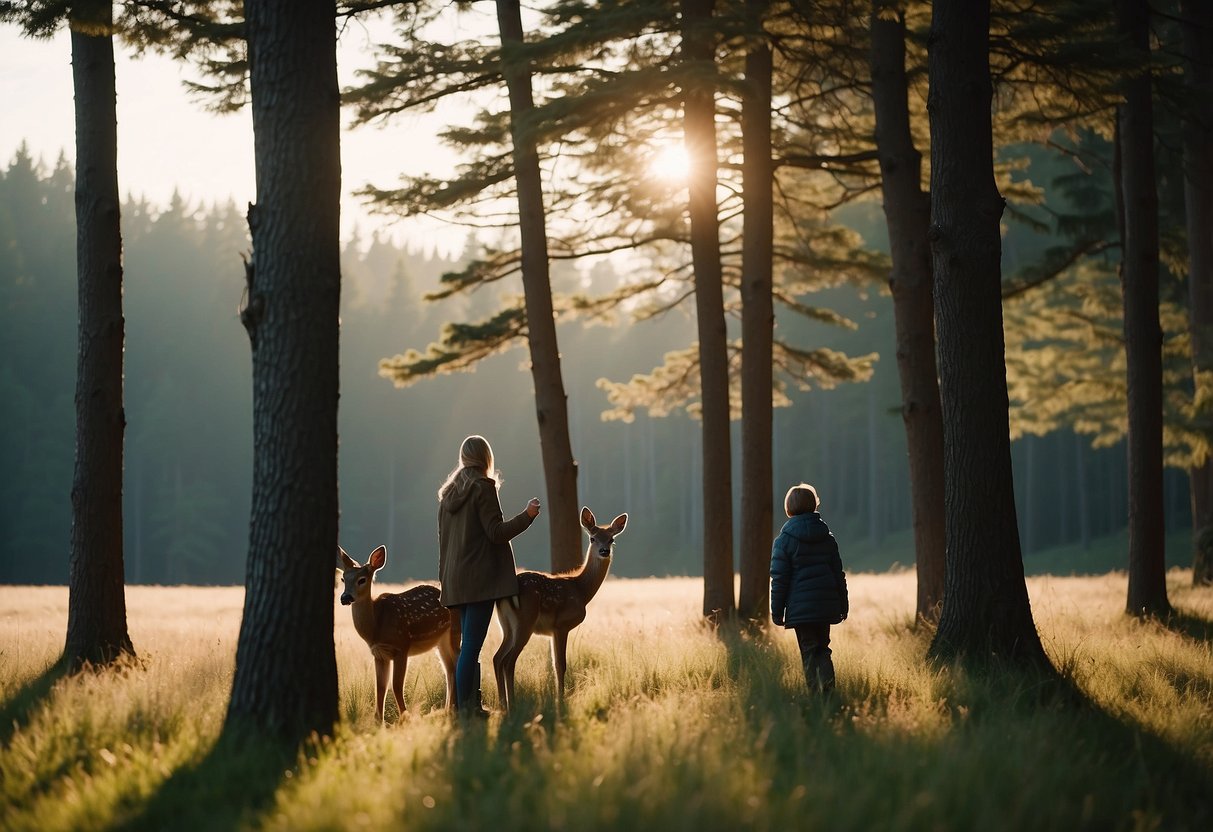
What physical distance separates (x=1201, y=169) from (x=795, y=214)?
862cm

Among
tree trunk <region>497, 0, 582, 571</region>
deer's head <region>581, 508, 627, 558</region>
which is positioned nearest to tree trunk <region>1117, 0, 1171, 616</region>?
tree trunk <region>497, 0, 582, 571</region>

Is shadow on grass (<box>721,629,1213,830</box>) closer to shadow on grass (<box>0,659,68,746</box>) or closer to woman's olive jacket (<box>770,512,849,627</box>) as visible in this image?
woman's olive jacket (<box>770,512,849,627</box>)

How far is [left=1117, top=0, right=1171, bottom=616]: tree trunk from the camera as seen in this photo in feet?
41.9

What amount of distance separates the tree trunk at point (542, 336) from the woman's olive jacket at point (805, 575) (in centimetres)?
470

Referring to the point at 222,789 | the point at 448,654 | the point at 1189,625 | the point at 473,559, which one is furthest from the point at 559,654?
the point at 1189,625

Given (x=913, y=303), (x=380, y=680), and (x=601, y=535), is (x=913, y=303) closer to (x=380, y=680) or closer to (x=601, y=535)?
(x=601, y=535)

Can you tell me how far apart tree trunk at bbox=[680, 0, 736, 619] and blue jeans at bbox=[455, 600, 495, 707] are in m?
5.59

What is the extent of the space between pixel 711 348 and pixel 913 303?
102 inches

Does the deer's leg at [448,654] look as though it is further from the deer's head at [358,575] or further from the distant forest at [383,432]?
the distant forest at [383,432]

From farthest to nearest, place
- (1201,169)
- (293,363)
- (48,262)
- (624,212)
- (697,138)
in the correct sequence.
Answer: (48,262) < (1201,169) < (624,212) < (697,138) < (293,363)

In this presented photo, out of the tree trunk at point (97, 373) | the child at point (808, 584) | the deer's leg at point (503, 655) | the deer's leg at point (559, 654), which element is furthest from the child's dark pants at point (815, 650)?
the tree trunk at point (97, 373)

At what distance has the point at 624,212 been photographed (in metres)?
14.2

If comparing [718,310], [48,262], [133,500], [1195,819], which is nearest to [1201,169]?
[718,310]

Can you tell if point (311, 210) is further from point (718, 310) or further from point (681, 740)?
point (718, 310)
